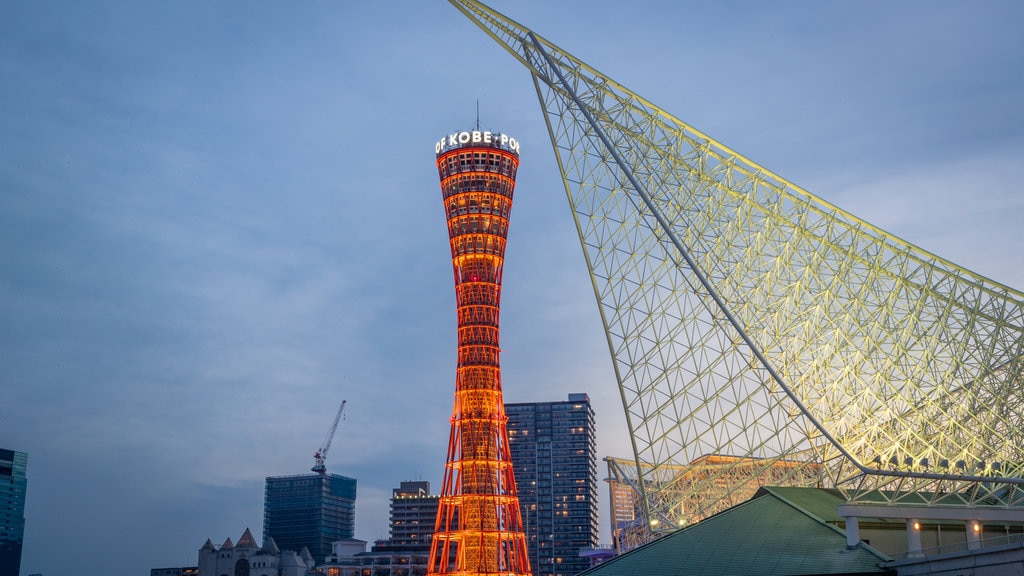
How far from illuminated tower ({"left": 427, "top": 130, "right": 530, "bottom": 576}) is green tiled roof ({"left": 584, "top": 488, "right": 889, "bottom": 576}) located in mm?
44164

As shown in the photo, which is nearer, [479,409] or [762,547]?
[762,547]

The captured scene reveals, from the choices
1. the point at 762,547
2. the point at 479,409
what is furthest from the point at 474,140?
the point at 762,547

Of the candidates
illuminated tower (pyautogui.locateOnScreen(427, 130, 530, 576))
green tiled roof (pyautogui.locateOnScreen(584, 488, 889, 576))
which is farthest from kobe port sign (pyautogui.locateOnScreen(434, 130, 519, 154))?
green tiled roof (pyautogui.locateOnScreen(584, 488, 889, 576))

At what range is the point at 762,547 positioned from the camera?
6588cm

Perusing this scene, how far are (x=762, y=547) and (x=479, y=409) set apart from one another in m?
55.3

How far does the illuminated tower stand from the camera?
11812cm

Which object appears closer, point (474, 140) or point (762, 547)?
point (762, 547)

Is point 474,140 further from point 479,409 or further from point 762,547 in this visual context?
point 762,547

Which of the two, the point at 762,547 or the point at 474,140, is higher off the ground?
the point at 474,140

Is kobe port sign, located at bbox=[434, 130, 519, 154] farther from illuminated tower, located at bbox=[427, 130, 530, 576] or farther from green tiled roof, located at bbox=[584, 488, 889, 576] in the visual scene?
green tiled roof, located at bbox=[584, 488, 889, 576]

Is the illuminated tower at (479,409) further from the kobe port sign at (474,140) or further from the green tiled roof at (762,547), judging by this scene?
the green tiled roof at (762,547)

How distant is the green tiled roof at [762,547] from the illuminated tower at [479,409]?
44.2m

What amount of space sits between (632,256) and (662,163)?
702 centimetres

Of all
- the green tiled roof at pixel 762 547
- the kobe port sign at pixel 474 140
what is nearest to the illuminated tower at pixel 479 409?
the kobe port sign at pixel 474 140
